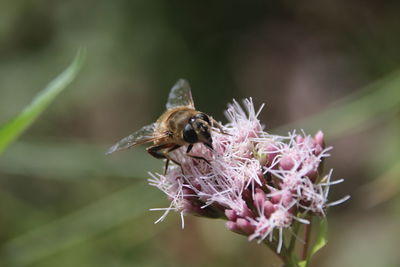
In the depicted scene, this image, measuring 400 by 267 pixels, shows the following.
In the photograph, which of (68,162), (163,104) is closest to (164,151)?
(68,162)

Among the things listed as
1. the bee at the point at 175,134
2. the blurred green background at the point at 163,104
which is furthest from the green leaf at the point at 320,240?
the blurred green background at the point at 163,104

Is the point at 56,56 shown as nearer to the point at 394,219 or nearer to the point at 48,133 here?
the point at 48,133

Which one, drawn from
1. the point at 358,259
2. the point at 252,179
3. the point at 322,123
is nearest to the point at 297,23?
the point at 322,123

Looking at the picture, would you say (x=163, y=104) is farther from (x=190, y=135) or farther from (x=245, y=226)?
(x=245, y=226)

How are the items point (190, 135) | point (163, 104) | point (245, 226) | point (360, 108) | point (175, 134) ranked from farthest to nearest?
point (163, 104), point (360, 108), point (175, 134), point (190, 135), point (245, 226)

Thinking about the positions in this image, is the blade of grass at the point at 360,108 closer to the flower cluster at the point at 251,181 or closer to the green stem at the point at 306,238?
the flower cluster at the point at 251,181

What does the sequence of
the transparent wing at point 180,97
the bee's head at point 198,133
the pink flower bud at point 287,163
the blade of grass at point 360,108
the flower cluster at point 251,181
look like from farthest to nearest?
the blade of grass at point 360,108, the transparent wing at point 180,97, the bee's head at point 198,133, the pink flower bud at point 287,163, the flower cluster at point 251,181
